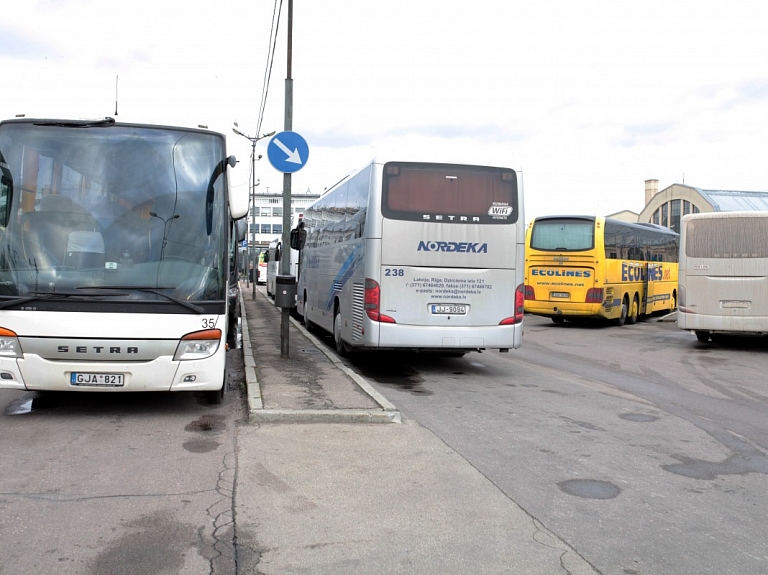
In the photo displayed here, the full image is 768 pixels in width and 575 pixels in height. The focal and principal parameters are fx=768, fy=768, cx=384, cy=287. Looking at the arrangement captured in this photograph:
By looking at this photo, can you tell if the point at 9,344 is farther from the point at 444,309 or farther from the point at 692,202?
the point at 692,202

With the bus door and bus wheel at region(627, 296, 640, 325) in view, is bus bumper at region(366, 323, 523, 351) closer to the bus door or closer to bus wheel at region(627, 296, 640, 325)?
bus wheel at region(627, 296, 640, 325)

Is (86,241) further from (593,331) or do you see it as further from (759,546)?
(593,331)

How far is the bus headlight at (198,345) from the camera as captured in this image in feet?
24.4

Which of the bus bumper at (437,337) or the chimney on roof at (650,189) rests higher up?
the chimney on roof at (650,189)

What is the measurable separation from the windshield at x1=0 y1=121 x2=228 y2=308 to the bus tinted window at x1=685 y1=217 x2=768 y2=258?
12.3 metres

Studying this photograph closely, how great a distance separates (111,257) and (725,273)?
13.4 m

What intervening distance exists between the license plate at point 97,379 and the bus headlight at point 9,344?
55 cm

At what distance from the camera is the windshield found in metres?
7.28

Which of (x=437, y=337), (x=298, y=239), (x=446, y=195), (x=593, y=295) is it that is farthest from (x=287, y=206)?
(x=593, y=295)

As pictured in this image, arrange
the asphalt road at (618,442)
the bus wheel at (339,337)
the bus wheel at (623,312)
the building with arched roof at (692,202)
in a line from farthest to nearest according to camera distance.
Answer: the building with arched roof at (692,202)
the bus wheel at (623,312)
the bus wheel at (339,337)
the asphalt road at (618,442)

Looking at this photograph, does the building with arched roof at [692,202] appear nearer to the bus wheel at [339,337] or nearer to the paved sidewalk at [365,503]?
the bus wheel at [339,337]

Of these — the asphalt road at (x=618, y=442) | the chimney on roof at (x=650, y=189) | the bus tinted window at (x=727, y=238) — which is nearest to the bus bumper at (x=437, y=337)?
the asphalt road at (x=618, y=442)

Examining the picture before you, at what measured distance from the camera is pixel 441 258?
11.0 m

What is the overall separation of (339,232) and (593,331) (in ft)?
35.1
